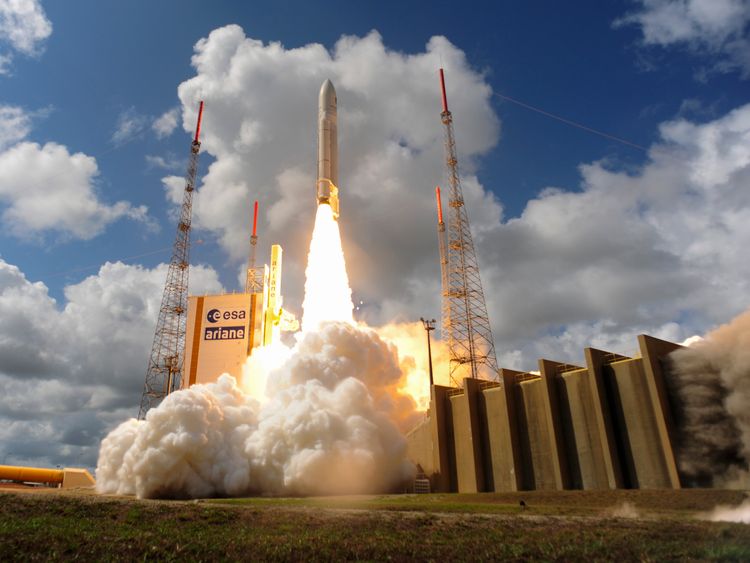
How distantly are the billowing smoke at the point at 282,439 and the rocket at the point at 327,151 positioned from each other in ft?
45.1

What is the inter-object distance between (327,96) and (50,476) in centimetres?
5407

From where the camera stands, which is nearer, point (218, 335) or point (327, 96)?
point (327, 96)

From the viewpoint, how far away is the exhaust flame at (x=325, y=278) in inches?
2213

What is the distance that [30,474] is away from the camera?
6284cm

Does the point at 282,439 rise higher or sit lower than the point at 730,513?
higher

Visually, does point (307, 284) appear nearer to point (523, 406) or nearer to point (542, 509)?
point (523, 406)

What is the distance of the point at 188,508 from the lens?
25281 mm

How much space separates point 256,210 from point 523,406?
5182cm

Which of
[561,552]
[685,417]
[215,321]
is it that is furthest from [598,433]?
[215,321]

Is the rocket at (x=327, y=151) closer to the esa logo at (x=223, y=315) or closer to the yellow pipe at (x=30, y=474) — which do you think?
the esa logo at (x=223, y=315)

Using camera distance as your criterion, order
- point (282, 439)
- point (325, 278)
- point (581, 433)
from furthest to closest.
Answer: point (325, 278) → point (282, 439) → point (581, 433)

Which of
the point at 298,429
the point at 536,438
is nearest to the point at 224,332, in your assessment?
the point at 298,429

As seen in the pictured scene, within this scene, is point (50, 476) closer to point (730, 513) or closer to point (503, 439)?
point (503, 439)

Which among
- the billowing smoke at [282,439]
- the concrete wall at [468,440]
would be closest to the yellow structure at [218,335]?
the billowing smoke at [282,439]
